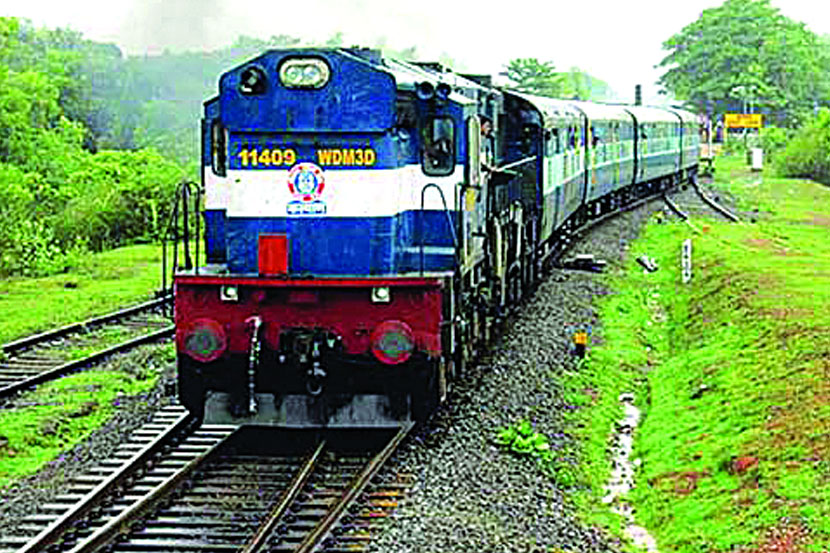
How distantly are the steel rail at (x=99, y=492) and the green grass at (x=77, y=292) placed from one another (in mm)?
7958

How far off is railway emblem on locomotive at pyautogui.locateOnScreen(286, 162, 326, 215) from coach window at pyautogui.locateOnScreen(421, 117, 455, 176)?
118 centimetres

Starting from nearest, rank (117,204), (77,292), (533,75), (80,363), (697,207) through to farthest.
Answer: (80,363) → (77,292) → (117,204) → (697,207) → (533,75)

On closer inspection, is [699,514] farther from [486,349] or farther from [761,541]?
[486,349]

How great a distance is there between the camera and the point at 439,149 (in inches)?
473

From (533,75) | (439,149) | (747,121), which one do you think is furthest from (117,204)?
(533,75)

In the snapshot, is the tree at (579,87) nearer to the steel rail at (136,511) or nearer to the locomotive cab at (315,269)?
the locomotive cab at (315,269)

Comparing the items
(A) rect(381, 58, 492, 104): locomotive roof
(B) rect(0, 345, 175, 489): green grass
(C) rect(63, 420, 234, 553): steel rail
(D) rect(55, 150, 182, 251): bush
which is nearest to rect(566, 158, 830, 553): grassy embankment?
(C) rect(63, 420, 234, 553): steel rail

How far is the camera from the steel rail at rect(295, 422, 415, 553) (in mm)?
8836

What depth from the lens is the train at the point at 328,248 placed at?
11180 millimetres

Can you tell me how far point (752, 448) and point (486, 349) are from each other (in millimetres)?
4861

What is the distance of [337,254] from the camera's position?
11.5 meters

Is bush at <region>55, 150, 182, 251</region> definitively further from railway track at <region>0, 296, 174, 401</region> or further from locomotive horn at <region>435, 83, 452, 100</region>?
locomotive horn at <region>435, 83, 452, 100</region>

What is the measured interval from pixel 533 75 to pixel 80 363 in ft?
210

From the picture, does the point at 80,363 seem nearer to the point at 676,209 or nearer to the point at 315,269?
the point at 315,269
